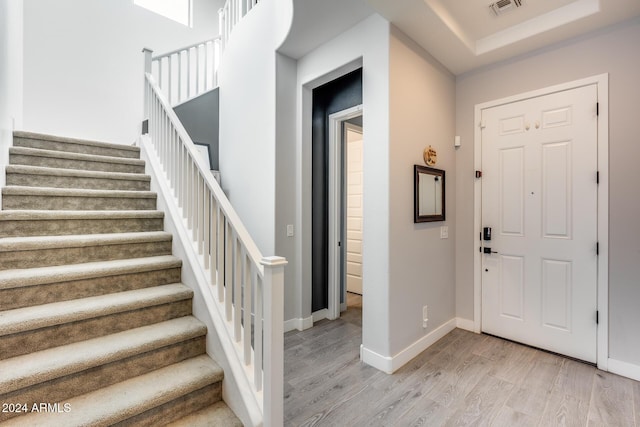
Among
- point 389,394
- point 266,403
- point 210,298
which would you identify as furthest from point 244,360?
point 389,394

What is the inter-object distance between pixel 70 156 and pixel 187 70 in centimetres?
232

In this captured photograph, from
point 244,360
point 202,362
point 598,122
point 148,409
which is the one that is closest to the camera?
point 148,409

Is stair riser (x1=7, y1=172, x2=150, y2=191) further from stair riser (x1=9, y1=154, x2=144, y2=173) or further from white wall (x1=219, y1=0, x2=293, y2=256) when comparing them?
white wall (x1=219, y1=0, x2=293, y2=256)

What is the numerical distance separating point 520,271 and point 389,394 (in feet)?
5.74

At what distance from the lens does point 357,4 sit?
2.35 m

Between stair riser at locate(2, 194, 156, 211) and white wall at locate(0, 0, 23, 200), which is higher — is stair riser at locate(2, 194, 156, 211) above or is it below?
below

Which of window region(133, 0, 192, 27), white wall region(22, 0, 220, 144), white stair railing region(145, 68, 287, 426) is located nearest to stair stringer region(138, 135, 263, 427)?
white stair railing region(145, 68, 287, 426)

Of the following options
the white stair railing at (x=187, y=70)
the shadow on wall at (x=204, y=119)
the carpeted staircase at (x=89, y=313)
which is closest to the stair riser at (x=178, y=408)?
the carpeted staircase at (x=89, y=313)

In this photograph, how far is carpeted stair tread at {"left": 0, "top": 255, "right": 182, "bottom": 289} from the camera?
1.65 metres

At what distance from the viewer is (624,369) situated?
223cm

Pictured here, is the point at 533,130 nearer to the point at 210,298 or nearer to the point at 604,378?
the point at 604,378

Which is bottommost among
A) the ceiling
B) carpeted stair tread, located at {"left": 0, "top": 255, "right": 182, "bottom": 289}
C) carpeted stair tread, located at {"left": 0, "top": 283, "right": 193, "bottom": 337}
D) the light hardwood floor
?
the light hardwood floor

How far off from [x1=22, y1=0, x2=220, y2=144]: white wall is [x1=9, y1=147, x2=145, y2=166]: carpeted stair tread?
1420mm

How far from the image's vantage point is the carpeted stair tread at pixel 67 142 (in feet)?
8.53
